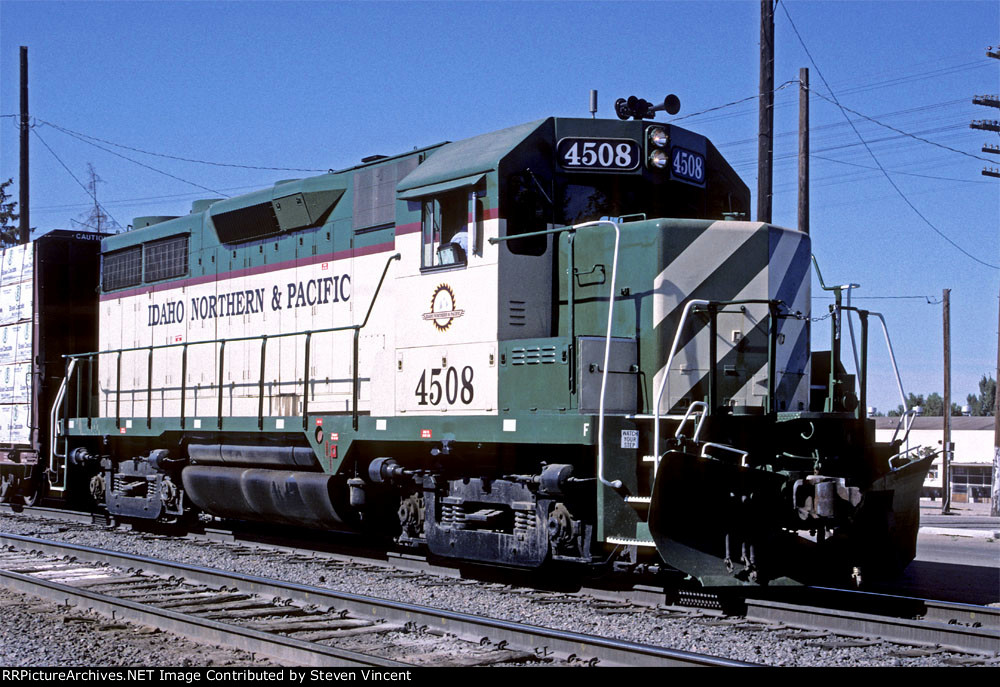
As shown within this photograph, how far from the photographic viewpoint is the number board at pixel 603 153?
28.1 ft

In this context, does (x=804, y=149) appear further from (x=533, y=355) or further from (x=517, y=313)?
(x=533, y=355)

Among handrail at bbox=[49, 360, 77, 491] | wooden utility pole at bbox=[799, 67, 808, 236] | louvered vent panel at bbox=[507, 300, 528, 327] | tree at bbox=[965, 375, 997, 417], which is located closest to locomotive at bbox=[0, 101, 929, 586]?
louvered vent panel at bbox=[507, 300, 528, 327]

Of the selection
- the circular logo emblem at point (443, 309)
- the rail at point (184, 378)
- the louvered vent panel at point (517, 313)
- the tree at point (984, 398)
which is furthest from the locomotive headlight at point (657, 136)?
the tree at point (984, 398)

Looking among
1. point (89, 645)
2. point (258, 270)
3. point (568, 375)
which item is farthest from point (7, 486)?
point (568, 375)

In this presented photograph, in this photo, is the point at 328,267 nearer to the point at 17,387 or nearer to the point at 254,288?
the point at 254,288

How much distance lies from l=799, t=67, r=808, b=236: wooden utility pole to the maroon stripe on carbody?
7.76 meters

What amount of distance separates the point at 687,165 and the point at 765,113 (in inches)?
235

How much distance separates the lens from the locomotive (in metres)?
7.49

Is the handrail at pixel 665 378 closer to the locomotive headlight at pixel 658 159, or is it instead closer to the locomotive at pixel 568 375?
the locomotive at pixel 568 375

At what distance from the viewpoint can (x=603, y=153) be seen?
28.1 feet

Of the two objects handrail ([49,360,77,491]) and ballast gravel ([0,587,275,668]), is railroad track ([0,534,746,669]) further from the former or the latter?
handrail ([49,360,77,491])

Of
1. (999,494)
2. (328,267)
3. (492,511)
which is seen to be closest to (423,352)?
(492,511)

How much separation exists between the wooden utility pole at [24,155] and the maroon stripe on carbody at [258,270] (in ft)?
37.0
